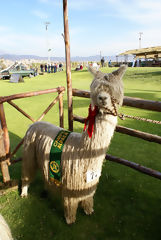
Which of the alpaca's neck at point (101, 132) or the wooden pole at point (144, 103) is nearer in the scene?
the alpaca's neck at point (101, 132)

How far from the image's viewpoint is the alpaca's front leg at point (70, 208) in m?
2.07

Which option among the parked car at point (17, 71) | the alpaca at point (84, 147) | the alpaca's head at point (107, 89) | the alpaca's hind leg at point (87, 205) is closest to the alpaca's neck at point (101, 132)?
the alpaca at point (84, 147)

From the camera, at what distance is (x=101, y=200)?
8.50 feet

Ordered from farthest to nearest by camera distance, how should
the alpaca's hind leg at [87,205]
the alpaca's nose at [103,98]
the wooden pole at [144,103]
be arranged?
the alpaca's hind leg at [87,205]
the wooden pole at [144,103]
the alpaca's nose at [103,98]

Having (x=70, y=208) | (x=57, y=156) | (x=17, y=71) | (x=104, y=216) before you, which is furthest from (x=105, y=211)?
(x=17, y=71)

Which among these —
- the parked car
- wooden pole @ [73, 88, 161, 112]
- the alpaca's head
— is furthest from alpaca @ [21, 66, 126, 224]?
the parked car

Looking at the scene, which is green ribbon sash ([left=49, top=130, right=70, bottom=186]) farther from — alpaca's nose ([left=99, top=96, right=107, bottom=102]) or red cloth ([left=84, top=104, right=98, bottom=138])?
alpaca's nose ([left=99, top=96, right=107, bottom=102])

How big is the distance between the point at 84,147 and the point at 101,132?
30 centimetres

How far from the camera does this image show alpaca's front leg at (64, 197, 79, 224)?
2.07m

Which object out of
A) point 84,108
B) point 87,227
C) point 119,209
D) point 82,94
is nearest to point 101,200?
point 119,209

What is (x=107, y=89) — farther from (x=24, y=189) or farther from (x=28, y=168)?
(x=24, y=189)

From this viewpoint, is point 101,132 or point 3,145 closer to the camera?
point 101,132

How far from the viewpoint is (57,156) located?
2006mm

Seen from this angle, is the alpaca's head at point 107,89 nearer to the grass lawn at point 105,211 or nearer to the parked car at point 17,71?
the grass lawn at point 105,211
